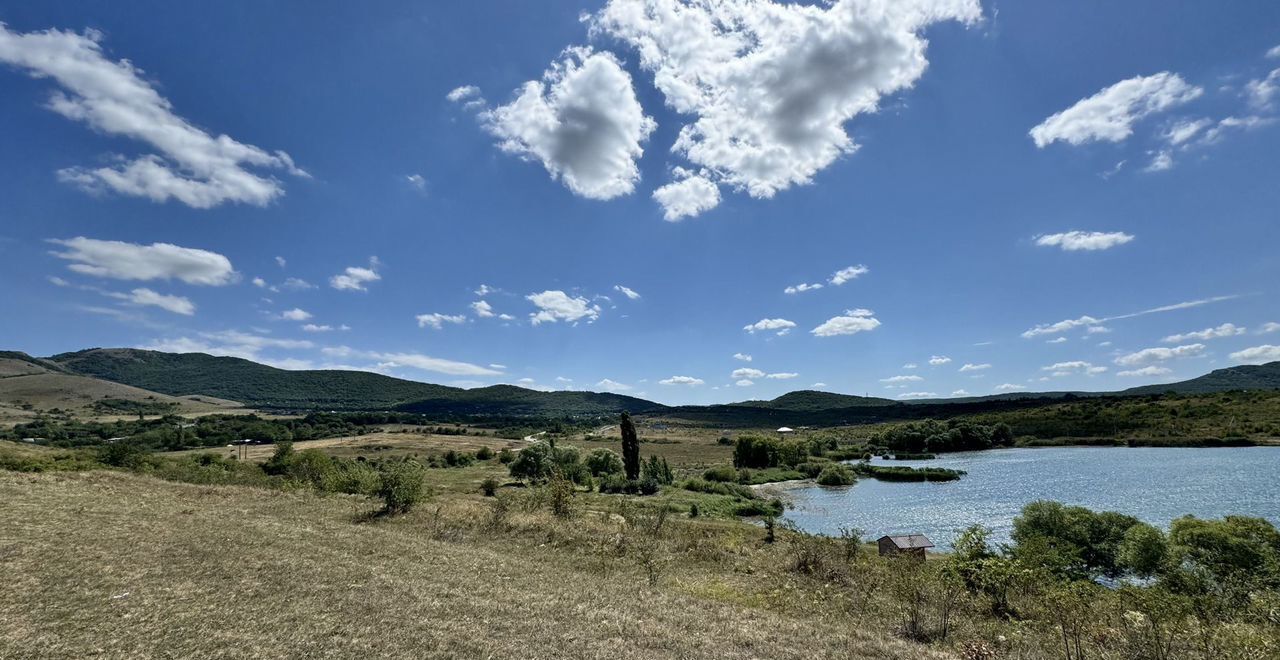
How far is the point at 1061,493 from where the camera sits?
6275cm

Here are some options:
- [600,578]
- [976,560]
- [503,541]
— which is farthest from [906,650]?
[503,541]

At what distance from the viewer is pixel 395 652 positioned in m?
10.7

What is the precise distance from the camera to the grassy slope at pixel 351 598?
1110 cm

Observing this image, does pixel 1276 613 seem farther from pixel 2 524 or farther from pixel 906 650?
pixel 2 524

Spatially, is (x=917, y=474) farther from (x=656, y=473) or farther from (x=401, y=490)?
(x=401, y=490)

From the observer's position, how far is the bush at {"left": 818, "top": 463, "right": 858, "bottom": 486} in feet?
285

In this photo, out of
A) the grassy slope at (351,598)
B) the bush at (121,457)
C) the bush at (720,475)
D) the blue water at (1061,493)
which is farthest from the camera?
the bush at (720,475)

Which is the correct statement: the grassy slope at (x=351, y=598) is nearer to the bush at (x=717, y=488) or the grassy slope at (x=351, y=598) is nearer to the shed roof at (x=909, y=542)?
the shed roof at (x=909, y=542)

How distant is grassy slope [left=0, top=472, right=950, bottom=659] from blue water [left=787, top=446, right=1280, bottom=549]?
119ft

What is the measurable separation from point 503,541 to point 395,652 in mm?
12574

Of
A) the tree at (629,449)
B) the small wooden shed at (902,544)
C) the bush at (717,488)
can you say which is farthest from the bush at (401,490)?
the bush at (717,488)

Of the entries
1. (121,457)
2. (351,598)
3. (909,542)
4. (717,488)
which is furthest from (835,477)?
(121,457)

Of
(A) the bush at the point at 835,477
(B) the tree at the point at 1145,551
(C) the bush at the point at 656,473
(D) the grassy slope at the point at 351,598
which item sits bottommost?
(A) the bush at the point at 835,477

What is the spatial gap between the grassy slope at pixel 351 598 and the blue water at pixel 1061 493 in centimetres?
3629
